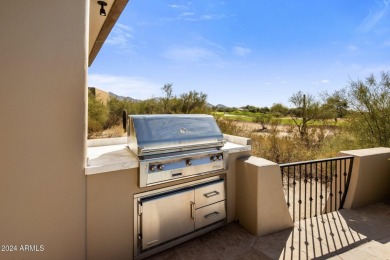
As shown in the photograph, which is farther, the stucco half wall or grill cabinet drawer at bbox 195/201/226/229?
the stucco half wall

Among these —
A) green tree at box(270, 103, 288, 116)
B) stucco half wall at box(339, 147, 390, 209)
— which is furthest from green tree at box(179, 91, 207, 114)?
stucco half wall at box(339, 147, 390, 209)

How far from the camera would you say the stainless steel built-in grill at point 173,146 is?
207 centimetres

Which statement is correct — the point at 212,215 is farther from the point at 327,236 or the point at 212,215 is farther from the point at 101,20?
the point at 101,20

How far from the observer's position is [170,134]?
2.26 m

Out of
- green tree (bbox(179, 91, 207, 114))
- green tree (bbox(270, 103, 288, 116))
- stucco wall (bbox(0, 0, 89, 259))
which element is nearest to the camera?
stucco wall (bbox(0, 0, 89, 259))

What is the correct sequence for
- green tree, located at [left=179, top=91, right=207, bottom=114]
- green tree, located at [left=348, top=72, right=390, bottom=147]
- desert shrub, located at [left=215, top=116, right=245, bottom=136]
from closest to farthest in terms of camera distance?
green tree, located at [left=348, top=72, right=390, bottom=147] → desert shrub, located at [left=215, top=116, right=245, bottom=136] → green tree, located at [left=179, top=91, right=207, bottom=114]

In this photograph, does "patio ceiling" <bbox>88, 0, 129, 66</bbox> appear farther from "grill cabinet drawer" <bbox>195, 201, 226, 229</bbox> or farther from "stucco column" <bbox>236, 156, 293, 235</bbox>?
"grill cabinet drawer" <bbox>195, 201, 226, 229</bbox>

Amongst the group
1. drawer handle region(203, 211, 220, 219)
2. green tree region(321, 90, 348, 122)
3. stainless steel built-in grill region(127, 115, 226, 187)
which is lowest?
drawer handle region(203, 211, 220, 219)

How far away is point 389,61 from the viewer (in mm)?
6051

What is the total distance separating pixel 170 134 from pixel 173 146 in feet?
0.49

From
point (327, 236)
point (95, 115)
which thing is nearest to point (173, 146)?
point (327, 236)

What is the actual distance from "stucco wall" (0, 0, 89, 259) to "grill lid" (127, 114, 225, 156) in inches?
21.5

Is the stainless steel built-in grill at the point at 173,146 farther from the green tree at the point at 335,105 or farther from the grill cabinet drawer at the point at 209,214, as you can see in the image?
the green tree at the point at 335,105

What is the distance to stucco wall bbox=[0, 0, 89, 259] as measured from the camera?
1.47 meters
